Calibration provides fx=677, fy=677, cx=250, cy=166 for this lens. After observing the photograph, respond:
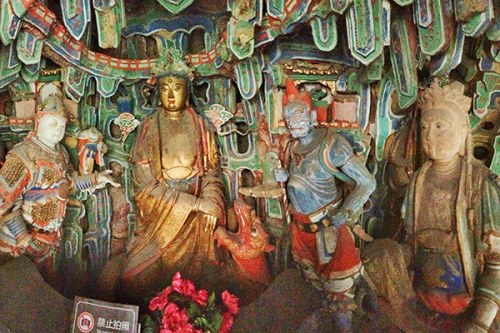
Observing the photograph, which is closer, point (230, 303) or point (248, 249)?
point (230, 303)

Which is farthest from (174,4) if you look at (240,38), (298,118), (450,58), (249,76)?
(450,58)

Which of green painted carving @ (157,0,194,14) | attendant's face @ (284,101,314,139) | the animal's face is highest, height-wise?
green painted carving @ (157,0,194,14)

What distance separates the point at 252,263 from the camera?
12.5 feet

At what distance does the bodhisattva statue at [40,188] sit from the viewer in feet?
12.0

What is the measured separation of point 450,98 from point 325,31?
72 centimetres

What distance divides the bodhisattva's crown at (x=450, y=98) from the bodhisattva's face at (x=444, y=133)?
30 millimetres

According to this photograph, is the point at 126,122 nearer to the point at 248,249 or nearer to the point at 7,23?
the point at 7,23

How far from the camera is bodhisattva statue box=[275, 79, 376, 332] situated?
3.49 m

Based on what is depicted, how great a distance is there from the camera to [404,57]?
341 cm

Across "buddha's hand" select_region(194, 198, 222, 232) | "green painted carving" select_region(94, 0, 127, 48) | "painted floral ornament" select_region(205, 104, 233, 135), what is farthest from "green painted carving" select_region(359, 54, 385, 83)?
"green painted carving" select_region(94, 0, 127, 48)

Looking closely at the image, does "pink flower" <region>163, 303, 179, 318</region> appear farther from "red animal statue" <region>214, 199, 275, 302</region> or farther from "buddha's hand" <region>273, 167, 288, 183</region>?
"buddha's hand" <region>273, 167, 288, 183</region>

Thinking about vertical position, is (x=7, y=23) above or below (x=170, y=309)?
above

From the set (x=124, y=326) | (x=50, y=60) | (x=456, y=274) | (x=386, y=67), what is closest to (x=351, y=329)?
(x=456, y=274)

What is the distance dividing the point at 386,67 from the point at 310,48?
418 mm
